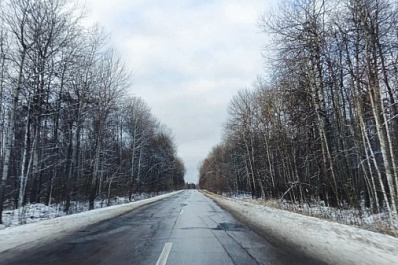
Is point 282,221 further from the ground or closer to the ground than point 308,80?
closer to the ground

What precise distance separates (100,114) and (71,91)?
2687 millimetres

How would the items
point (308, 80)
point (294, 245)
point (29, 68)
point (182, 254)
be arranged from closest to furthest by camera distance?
point (182, 254), point (294, 245), point (29, 68), point (308, 80)

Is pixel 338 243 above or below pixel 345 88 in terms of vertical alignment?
below

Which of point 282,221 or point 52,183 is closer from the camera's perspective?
point 282,221

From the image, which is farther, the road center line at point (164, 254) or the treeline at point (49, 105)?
the treeline at point (49, 105)

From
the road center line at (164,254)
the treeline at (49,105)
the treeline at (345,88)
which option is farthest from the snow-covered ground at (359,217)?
the treeline at (49,105)

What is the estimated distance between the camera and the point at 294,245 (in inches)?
309

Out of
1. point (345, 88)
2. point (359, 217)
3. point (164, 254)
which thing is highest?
point (345, 88)

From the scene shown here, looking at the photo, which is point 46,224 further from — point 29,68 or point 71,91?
point 71,91

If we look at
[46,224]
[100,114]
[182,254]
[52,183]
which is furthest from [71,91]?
[182,254]

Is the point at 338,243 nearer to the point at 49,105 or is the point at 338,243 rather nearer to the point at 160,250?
the point at 160,250

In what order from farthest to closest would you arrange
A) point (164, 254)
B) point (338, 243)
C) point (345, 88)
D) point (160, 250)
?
point (345, 88) → point (338, 243) → point (160, 250) → point (164, 254)

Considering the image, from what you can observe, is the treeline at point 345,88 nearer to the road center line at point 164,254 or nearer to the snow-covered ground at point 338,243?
the snow-covered ground at point 338,243

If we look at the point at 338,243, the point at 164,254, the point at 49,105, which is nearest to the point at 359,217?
the point at 338,243
